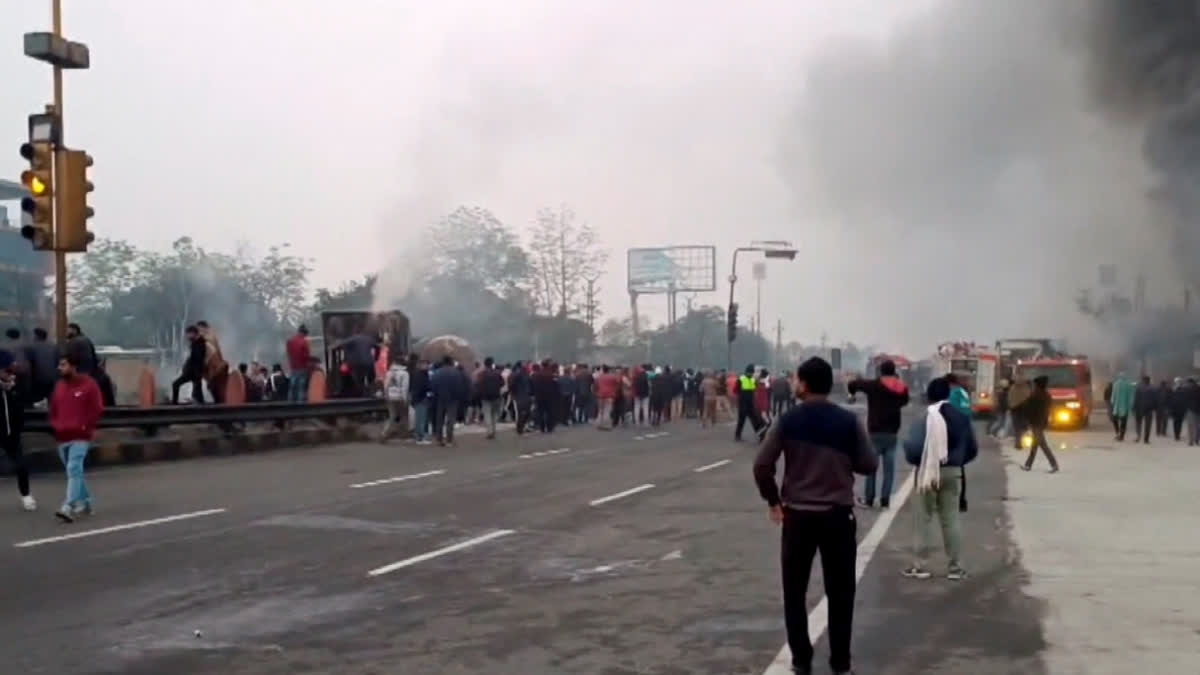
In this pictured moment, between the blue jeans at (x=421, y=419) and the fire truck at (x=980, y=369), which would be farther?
the fire truck at (x=980, y=369)

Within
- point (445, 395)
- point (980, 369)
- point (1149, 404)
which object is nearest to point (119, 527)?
point (445, 395)

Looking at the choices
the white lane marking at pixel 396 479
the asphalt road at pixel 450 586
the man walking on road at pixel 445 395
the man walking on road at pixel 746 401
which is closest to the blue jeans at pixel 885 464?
the asphalt road at pixel 450 586

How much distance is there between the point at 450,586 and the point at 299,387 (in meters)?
18.9

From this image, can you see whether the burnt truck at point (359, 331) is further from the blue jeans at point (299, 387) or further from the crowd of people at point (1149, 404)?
the crowd of people at point (1149, 404)

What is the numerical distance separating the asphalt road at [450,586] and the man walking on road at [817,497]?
0.61 m

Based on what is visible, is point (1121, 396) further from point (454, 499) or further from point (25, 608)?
point (25, 608)

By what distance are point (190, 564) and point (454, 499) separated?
5431 millimetres

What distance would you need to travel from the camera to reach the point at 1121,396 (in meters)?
32.2

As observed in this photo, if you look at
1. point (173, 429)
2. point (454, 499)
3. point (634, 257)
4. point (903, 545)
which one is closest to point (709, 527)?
point (903, 545)

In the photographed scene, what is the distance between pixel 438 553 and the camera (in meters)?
11.5

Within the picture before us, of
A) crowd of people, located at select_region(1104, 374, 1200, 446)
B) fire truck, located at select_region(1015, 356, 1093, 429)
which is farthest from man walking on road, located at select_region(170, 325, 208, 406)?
fire truck, located at select_region(1015, 356, 1093, 429)

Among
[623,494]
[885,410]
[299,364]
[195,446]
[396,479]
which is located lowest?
[623,494]

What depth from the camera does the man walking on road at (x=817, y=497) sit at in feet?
22.1

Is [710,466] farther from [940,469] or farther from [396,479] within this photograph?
[940,469]
